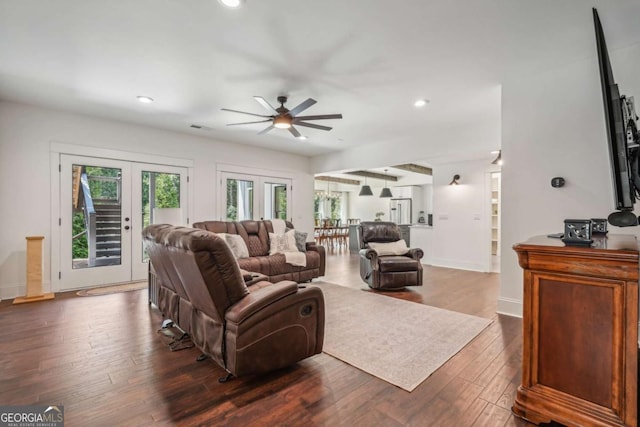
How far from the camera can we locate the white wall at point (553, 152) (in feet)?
9.21

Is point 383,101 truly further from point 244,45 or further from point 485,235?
point 485,235

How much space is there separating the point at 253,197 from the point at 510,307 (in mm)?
5253

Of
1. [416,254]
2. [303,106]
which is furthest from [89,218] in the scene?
[416,254]

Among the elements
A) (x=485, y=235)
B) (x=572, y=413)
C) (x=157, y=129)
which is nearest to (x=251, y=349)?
(x=572, y=413)

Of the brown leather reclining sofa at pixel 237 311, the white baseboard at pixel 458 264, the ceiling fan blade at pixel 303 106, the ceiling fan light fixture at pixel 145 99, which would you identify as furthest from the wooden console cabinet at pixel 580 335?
the white baseboard at pixel 458 264

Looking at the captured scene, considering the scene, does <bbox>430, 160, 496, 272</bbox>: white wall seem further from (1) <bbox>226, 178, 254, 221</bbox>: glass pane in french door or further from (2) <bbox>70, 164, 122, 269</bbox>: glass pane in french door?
(2) <bbox>70, 164, 122, 269</bbox>: glass pane in french door

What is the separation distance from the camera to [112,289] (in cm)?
459

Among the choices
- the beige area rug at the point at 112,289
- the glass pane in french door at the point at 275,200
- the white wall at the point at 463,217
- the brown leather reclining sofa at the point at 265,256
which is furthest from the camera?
the glass pane in french door at the point at 275,200

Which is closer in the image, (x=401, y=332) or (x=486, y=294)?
(x=401, y=332)

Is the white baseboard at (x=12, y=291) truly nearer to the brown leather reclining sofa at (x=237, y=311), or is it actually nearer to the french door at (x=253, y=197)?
the french door at (x=253, y=197)

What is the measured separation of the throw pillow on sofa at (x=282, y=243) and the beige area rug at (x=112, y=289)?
209 centimetres

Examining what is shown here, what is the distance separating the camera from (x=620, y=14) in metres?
2.28

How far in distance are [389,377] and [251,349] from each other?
0.99m

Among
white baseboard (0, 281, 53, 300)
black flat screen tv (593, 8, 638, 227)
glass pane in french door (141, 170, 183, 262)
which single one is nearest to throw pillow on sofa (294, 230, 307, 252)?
glass pane in french door (141, 170, 183, 262)
